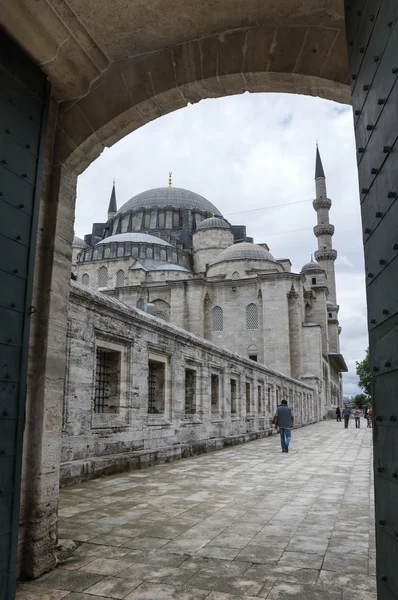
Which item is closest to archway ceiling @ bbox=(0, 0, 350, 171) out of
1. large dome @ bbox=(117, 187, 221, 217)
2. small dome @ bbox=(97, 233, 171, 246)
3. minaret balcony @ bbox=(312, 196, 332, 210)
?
small dome @ bbox=(97, 233, 171, 246)

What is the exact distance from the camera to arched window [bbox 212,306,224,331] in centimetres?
4181

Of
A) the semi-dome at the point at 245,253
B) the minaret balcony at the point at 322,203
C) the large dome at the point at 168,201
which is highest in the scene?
the large dome at the point at 168,201

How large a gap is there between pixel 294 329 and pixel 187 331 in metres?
22.3

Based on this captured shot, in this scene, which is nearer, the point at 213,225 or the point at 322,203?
the point at 322,203

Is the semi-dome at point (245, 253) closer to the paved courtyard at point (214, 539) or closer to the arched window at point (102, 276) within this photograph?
the arched window at point (102, 276)

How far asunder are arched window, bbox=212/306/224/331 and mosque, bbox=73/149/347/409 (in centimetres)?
9

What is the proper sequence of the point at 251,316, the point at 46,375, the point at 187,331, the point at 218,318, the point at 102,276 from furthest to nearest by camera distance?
1. the point at 102,276
2. the point at 218,318
3. the point at 251,316
4. the point at 187,331
5. the point at 46,375

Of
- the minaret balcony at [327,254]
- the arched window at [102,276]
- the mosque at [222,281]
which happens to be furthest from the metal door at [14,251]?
the minaret balcony at [327,254]

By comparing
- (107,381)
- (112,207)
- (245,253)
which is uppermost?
(112,207)

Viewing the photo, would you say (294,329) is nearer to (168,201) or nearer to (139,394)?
(168,201)

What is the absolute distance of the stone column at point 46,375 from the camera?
3.44 m

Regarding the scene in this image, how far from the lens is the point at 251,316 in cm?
4109

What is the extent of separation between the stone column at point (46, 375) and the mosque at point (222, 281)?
32501mm

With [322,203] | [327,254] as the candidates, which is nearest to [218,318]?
[327,254]
